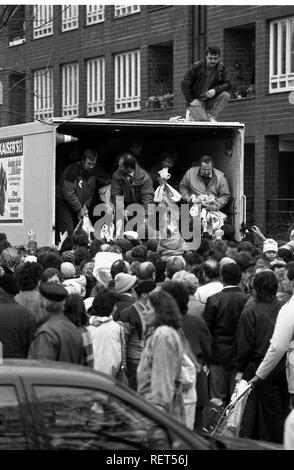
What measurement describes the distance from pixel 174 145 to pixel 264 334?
341 inches

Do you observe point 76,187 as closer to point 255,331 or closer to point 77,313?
point 255,331

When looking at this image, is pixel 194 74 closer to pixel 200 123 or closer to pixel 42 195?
pixel 200 123

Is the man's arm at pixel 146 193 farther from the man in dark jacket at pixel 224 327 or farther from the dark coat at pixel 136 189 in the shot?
the man in dark jacket at pixel 224 327

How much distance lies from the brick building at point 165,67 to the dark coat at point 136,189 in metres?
8.14

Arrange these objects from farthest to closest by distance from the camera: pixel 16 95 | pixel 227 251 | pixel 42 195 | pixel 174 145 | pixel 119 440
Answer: pixel 16 95 → pixel 174 145 → pixel 42 195 → pixel 227 251 → pixel 119 440

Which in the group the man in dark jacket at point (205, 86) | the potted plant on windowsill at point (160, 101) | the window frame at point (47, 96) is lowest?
the man in dark jacket at point (205, 86)

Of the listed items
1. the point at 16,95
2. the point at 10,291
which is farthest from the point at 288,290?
the point at 16,95

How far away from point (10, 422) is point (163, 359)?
231cm

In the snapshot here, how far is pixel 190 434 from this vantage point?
5.99 metres

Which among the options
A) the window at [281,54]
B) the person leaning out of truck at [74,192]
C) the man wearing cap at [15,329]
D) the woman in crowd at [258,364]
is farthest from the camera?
the window at [281,54]

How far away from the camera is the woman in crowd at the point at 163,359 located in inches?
307

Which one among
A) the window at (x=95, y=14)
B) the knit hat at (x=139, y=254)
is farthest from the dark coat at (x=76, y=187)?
the window at (x=95, y=14)

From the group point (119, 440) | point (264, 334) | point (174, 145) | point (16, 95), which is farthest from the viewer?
point (16, 95)

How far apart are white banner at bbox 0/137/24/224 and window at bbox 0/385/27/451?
12.5 m
